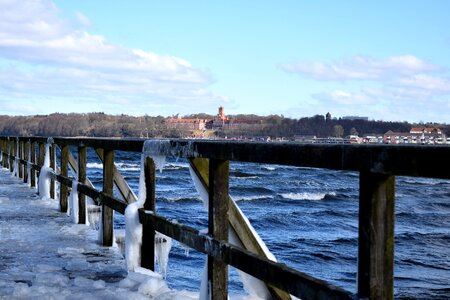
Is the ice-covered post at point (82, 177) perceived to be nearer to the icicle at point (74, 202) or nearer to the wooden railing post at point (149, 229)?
the icicle at point (74, 202)

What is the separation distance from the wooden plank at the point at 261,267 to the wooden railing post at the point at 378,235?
125mm

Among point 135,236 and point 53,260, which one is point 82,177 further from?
point 135,236

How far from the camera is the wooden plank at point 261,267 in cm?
240

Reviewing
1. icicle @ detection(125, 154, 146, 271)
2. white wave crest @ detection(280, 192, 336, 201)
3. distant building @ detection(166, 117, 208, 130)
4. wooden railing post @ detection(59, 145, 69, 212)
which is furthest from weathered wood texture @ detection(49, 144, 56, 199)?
distant building @ detection(166, 117, 208, 130)

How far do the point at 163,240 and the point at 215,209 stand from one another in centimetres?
222

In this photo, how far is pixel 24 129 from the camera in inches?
5994

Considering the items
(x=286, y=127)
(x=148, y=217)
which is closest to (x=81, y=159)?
(x=148, y=217)

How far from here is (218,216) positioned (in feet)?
11.2

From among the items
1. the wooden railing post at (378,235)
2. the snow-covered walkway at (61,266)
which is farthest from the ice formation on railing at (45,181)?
the wooden railing post at (378,235)

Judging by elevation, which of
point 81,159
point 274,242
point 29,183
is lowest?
point 274,242

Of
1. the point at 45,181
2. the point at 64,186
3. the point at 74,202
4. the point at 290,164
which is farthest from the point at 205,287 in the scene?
the point at 45,181

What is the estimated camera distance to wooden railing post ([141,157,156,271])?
4766 millimetres

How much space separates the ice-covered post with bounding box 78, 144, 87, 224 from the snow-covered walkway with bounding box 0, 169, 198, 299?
0.60ft

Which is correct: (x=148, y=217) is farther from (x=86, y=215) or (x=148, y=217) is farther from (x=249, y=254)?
(x=86, y=215)
